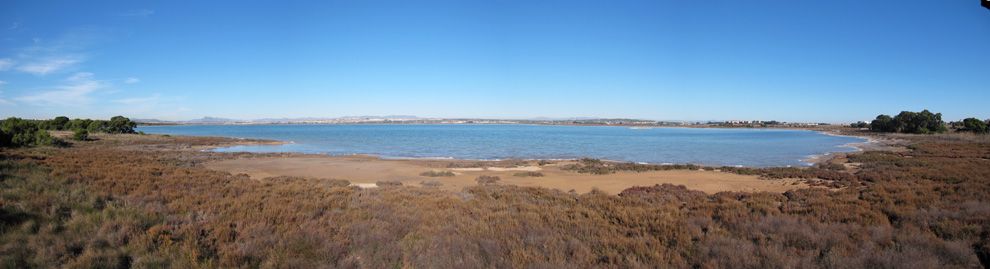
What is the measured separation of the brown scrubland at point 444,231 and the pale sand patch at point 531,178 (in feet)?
24.6

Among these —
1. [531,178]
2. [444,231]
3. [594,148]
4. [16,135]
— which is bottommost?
[594,148]

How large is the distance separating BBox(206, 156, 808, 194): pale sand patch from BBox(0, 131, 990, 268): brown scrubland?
296 inches

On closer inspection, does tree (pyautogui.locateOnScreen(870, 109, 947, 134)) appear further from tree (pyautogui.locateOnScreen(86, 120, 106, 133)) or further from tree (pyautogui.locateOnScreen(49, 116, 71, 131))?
tree (pyautogui.locateOnScreen(49, 116, 71, 131))

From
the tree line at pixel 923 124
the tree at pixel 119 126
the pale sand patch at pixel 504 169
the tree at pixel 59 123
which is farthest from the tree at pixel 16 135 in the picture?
the tree line at pixel 923 124

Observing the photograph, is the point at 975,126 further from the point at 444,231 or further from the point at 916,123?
the point at 444,231

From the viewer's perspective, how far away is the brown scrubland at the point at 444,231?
5957 mm

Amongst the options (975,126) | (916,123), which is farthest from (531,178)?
(916,123)

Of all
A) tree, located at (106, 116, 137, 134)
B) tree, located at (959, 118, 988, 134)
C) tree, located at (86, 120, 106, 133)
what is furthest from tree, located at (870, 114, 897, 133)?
tree, located at (86, 120, 106, 133)

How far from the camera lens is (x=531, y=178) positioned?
23.0m

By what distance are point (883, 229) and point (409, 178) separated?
1907 centimetres

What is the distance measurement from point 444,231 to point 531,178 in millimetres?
15207

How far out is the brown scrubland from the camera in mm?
5957

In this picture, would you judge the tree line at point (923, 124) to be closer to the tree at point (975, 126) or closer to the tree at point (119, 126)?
the tree at point (975, 126)

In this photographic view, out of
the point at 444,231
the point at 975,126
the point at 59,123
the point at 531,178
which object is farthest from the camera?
the point at 975,126
